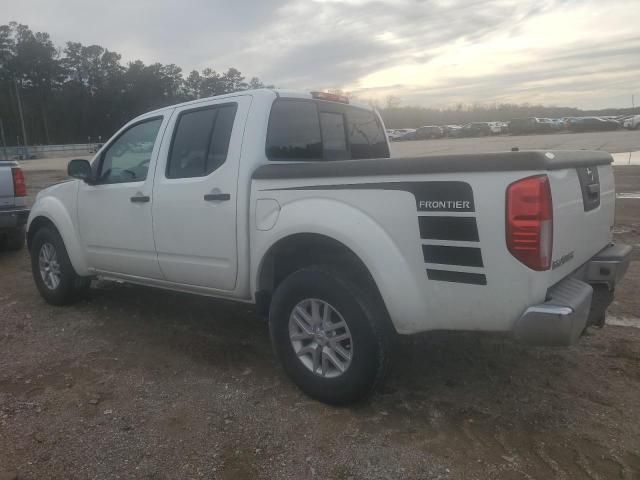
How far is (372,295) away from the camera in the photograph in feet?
10.8

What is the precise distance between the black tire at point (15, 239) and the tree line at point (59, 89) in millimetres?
69921

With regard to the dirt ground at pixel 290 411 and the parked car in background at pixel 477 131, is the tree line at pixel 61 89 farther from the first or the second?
the dirt ground at pixel 290 411

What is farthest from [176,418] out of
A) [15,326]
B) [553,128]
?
[553,128]

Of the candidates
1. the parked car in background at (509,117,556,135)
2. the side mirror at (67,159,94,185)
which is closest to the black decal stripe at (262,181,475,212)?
the side mirror at (67,159,94,185)

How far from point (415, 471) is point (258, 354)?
6.02 feet

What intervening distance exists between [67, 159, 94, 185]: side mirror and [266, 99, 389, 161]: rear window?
2.00 metres

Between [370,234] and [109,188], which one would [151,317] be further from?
[370,234]

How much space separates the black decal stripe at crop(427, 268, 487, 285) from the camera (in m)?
2.79

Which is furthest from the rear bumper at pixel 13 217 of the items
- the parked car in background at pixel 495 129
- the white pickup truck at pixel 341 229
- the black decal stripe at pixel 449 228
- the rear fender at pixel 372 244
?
the parked car in background at pixel 495 129

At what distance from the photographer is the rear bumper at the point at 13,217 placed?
7595 mm

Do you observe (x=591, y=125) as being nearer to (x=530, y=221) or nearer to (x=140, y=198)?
(x=140, y=198)

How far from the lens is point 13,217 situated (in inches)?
302

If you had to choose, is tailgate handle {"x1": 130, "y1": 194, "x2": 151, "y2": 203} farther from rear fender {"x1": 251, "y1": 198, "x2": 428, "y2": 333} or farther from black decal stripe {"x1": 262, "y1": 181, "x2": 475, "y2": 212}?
black decal stripe {"x1": 262, "y1": 181, "x2": 475, "y2": 212}

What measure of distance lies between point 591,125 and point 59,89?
7380cm
